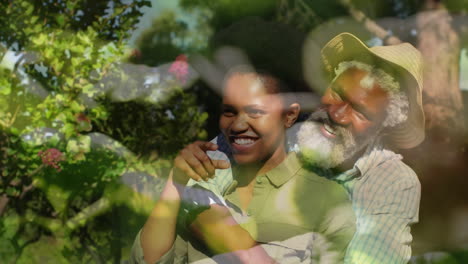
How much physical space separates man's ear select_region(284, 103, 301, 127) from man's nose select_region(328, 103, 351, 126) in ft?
0.29

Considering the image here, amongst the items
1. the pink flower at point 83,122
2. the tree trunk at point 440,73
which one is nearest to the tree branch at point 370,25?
the tree trunk at point 440,73

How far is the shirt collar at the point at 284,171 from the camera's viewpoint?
4.71ft

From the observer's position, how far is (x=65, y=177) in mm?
2541

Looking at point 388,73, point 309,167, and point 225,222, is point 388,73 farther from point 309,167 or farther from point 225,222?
point 225,222

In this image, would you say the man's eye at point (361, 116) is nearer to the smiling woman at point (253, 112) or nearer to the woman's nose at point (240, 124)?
the smiling woman at point (253, 112)

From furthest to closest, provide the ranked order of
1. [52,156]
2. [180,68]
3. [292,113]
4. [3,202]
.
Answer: [3,202] → [52,156] → [180,68] → [292,113]

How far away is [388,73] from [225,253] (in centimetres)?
63

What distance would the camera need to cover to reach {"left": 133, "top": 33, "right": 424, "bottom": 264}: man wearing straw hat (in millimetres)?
1311

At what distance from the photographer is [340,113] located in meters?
1.36

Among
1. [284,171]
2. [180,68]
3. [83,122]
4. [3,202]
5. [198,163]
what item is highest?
[198,163]

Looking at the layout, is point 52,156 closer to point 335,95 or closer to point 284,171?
point 284,171

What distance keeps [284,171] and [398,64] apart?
41 cm

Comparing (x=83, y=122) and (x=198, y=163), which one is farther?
(x=83, y=122)

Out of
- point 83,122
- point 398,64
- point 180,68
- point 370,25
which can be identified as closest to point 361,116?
point 398,64
